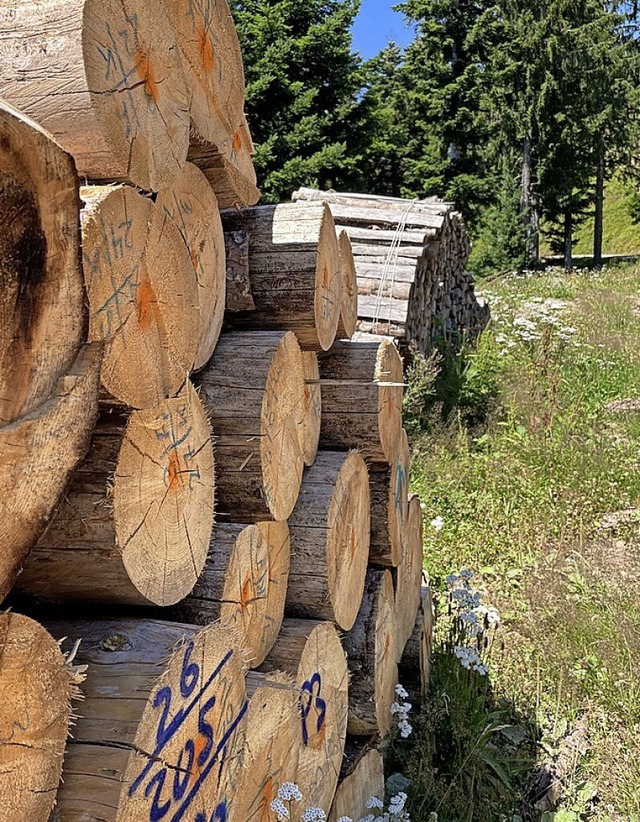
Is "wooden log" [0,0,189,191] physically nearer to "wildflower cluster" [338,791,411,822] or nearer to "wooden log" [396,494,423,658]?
"wildflower cluster" [338,791,411,822]

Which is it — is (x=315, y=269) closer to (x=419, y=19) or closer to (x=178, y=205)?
(x=178, y=205)

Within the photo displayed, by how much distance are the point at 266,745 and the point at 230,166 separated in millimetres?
1325

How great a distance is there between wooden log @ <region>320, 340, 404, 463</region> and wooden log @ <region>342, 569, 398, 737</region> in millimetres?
462

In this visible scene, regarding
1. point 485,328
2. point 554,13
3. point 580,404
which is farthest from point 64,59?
point 554,13

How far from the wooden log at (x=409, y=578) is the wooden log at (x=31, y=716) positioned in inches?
80.7

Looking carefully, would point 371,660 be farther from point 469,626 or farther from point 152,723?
point 152,723

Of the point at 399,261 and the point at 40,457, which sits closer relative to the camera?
the point at 40,457

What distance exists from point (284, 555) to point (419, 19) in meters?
25.1

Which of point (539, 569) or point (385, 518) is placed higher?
point (385, 518)

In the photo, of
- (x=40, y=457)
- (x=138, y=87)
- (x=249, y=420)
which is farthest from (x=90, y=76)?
(x=249, y=420)

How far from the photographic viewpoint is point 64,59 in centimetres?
116

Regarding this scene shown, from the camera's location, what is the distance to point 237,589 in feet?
5.68

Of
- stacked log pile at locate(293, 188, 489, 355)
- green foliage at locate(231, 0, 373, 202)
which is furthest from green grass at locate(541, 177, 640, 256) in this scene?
stacked log pile at locate(293, 188, 489, 355)

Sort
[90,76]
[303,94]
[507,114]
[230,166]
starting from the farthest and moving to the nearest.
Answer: [507,114]
[303,94]
[230,166]
[90,76]
